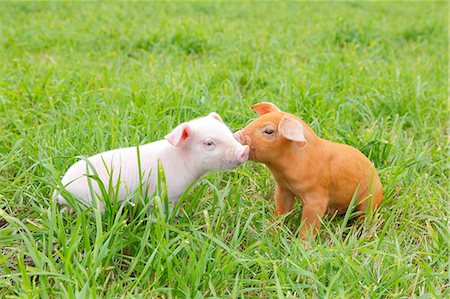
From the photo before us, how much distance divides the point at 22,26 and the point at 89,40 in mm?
1025

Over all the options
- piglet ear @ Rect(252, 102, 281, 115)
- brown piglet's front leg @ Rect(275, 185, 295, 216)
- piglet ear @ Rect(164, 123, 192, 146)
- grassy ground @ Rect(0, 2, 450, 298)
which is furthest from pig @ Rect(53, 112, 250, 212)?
brown piglet's front leg @ Rect(275, 185, 295, 216)

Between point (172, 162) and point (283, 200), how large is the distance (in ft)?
2.14

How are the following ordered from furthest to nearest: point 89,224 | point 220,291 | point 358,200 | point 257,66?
point 257,66, point 358,200, point 89,224, point 220,291

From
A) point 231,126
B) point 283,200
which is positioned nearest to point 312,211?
point 283,200

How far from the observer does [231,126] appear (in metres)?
3.71

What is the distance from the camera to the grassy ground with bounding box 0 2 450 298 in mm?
2318

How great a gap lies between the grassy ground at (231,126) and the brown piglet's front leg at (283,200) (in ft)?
0.28

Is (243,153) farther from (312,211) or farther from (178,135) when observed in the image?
(312,211)

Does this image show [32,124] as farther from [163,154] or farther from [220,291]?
[220,291]

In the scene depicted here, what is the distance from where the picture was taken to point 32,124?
3861 millimetres

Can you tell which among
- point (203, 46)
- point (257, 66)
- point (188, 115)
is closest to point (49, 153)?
point (188, 115)

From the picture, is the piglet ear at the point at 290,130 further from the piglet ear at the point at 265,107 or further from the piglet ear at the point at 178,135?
the piglet ear at the point at 178,135

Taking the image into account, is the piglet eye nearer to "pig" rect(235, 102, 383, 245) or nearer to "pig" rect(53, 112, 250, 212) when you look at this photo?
"pig" rect(53, 112, 250, 212)

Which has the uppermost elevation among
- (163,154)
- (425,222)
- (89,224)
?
(163,154)
